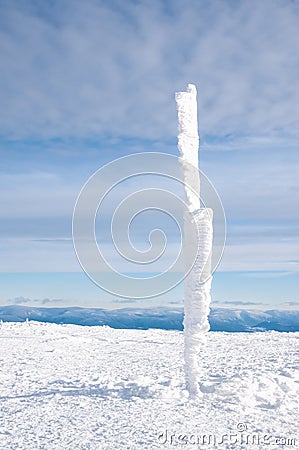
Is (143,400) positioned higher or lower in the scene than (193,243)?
lower

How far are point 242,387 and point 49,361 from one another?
12169 mm

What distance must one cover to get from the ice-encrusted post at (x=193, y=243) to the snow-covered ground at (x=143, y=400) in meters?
1.72

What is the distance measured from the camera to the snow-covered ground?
45.3 ft

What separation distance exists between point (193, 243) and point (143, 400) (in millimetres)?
5651

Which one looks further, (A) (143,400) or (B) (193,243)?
(B) (193,243)

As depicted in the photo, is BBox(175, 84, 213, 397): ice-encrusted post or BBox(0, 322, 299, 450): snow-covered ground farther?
BBox(175, 84, 213, 397): ice-encrusted post

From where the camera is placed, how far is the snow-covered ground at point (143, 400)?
45.3ft

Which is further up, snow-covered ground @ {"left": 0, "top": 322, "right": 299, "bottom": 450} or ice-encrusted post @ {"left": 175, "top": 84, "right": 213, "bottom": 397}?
ice-encrusted post @ {"left": 175, "top": 84, "right": 213, "bottom": 397}

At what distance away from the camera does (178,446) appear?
43.0 ft

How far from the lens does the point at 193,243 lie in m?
17.8

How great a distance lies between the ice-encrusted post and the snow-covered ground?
1.72m

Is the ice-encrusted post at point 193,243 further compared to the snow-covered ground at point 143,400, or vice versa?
the ice-encrusted post at point 193,243

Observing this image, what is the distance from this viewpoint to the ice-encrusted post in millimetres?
17562

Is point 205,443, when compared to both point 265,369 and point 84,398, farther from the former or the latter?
point 265,369
